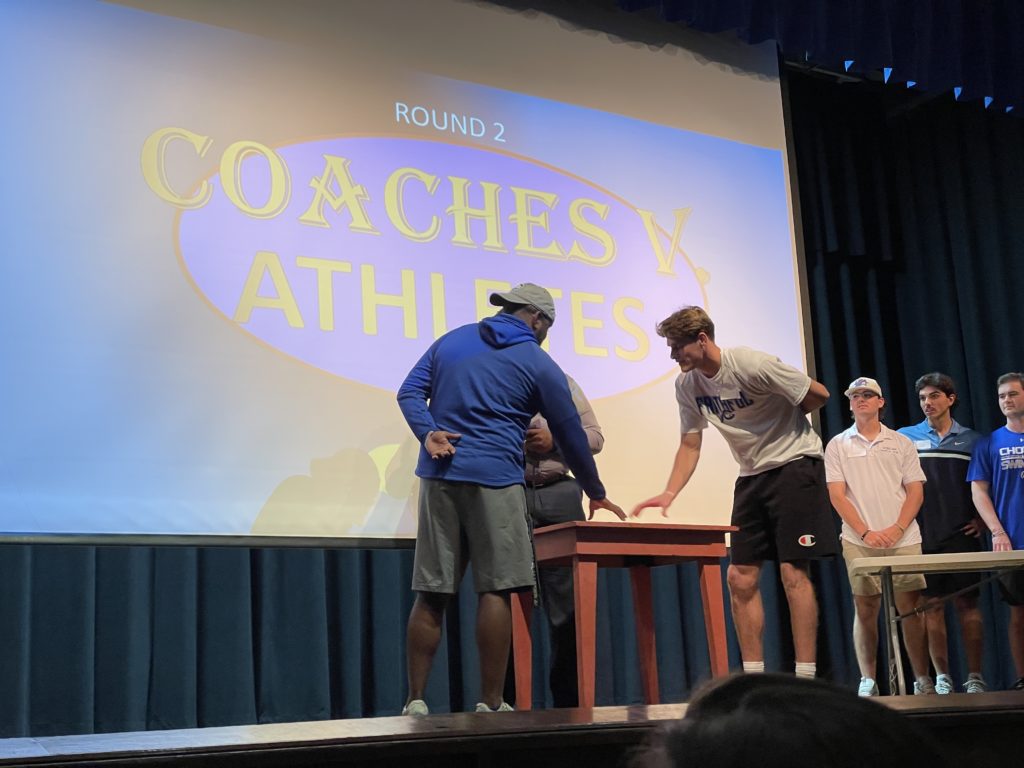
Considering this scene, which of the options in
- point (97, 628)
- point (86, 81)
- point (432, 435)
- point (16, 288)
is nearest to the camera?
point (432, 435)

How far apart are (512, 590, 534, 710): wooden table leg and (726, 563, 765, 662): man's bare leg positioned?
66cm

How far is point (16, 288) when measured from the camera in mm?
3293

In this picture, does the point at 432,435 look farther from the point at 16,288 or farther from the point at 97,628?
the point at 97,628

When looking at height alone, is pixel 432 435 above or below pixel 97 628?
above

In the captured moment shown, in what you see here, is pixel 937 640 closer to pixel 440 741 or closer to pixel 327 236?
pixel 327 236

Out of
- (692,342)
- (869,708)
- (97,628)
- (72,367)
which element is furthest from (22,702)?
(869,708)

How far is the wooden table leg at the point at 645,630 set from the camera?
3.46 meters

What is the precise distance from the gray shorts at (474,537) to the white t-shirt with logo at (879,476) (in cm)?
174

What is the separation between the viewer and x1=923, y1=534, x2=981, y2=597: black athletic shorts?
183 inches

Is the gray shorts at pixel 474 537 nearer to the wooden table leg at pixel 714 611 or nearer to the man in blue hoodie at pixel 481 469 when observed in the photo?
the man in blue hoodie at pixel 481 469

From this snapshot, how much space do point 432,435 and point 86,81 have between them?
160 centimetres

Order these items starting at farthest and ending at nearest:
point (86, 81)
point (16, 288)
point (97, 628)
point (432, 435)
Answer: point (97, 628) → point (86, 81) → point (16, 288) → point (432, 435)

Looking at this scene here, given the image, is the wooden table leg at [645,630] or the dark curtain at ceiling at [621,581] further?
the dark curtain at ceiling at [621,581]

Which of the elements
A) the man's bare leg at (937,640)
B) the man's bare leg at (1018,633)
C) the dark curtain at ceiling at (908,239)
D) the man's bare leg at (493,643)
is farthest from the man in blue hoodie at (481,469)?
the dark curtain at ceiling at (908,239)
